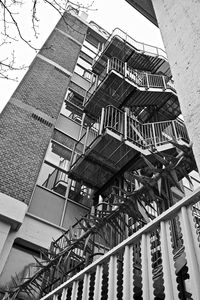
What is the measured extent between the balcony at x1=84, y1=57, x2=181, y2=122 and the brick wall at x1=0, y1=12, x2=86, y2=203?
203 centimetres

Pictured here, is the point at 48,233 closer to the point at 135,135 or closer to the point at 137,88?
the point at 135,135

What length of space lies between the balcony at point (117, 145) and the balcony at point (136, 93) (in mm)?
1709

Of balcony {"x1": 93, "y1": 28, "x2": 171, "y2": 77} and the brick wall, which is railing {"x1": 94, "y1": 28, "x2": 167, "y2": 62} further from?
the brick wall

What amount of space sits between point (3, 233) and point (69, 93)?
368 inches

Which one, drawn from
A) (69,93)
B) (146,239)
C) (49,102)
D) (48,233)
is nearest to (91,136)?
(49,102)

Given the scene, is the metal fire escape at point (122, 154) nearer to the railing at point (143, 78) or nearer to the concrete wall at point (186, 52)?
the railing at point (143, 78)

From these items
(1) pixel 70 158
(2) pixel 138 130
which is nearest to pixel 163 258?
(2) pixel 138 130

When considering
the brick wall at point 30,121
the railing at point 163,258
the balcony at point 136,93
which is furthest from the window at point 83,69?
the railing at point 163,258

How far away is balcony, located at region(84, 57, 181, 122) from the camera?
12310mm

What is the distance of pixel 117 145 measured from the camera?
9.77 metres

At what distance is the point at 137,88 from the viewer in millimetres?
12227

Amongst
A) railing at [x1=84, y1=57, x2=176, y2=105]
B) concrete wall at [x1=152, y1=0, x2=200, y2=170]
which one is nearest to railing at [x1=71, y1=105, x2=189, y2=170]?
railing at [x1=84, y1=57, x2=176, y2=105]

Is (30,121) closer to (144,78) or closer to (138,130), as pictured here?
(138,130)

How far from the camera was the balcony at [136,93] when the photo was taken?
485 inches
